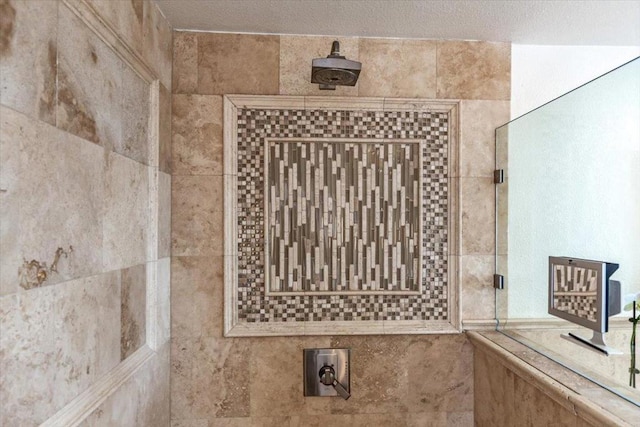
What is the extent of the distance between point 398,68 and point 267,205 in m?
0.91

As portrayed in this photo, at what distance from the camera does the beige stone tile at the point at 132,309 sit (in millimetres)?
1351

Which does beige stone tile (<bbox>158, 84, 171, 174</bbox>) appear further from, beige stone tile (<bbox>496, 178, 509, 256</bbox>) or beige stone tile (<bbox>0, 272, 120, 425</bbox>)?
beige stone tile (<bbox>496, 178, 509, 256</bbox>)

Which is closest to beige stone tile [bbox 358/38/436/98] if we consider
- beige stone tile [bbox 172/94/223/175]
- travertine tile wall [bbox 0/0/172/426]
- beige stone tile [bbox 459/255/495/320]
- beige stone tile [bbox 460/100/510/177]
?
beige stone tile [bbox 460/100/510/177]

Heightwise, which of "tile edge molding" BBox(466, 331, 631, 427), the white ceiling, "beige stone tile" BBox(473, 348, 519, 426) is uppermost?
the white ceiling

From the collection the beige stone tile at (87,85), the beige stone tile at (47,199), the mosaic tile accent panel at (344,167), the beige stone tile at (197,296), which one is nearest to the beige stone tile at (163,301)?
the beige stone tile at (197,296)

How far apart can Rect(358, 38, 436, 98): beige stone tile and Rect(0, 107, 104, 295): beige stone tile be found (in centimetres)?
125

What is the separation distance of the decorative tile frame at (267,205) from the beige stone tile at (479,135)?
49 millimetres

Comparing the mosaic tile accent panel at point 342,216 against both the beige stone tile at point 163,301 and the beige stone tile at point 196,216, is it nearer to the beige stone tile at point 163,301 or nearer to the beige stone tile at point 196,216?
the beige stone tile at point 196,216

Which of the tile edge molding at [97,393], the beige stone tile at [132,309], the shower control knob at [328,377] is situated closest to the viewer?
the tile edge molding at [97,393]

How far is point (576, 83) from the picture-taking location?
200 centimetres

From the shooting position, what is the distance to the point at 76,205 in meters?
1.06

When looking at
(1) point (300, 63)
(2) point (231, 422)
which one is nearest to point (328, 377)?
(2) point (231, 422)

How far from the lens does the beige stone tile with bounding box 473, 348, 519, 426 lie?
5.34 feet

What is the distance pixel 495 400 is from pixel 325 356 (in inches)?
29.8
